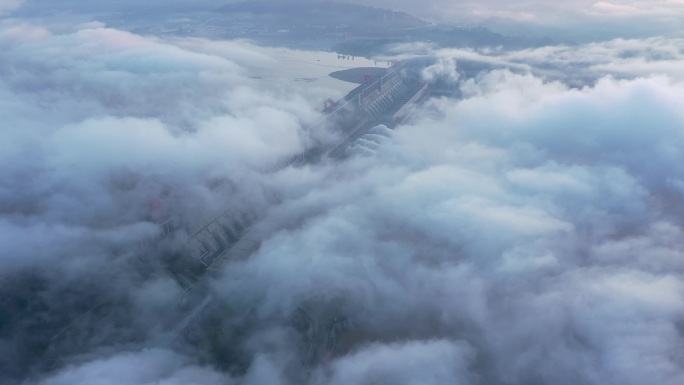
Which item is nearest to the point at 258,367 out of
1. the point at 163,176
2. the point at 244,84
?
the point at 163,176

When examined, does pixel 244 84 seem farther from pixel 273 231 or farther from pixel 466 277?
pixel 466 277

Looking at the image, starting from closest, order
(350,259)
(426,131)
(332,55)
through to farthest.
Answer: (350,259)
(426,131)
(332,55)

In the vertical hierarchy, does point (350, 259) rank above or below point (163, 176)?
below

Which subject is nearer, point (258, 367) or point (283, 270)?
point (258, 367)

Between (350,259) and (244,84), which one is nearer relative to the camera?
(350,259)

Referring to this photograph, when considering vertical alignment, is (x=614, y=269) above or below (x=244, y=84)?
below

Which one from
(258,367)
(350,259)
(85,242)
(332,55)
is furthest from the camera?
(332,55)

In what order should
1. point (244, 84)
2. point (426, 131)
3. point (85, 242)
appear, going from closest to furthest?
point (85, 242) → point (426, 131) → point (244, 84)

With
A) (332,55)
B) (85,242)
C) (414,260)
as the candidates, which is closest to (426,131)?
(414,260)

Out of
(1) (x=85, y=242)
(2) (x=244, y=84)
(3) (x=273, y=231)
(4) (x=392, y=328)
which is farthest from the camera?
(2) (x=244, y=84)

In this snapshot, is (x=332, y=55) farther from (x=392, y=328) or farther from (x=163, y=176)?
(x=392, y=328)
